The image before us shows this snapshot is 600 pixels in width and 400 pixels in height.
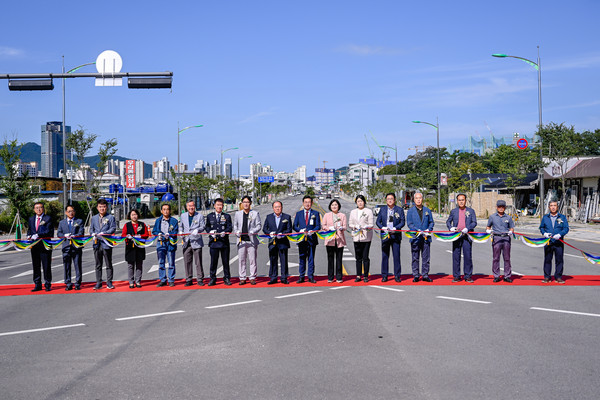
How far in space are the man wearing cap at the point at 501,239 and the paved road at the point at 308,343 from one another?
2.71 feet

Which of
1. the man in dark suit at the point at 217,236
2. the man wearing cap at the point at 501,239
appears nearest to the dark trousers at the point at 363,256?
the man wearing cap at the point at 501,239

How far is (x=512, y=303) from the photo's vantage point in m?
9.88

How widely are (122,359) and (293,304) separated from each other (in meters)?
3.94

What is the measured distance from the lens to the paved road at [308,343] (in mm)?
5582

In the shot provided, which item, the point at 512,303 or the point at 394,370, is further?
the point at 512,303

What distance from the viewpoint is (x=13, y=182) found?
28062 millimetres

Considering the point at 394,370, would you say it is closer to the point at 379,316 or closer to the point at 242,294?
the point at 379,316

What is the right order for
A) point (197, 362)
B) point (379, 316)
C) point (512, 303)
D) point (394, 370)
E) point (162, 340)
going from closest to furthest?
point (394, 370), point (197, 362), point (162, 340), point (379, 316), point (512, 303)

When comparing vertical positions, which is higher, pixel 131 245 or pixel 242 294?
pixel 131 245

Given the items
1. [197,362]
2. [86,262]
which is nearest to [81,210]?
[86,262]

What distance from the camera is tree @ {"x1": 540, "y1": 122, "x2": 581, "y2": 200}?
3338 cm

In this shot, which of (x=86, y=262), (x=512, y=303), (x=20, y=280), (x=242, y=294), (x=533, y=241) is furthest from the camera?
(x=86, y=262)

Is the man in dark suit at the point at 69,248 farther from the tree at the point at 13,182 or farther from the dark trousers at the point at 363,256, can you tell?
the tree at the point at 13,182

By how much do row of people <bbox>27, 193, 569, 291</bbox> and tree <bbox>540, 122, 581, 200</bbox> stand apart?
928 inches
